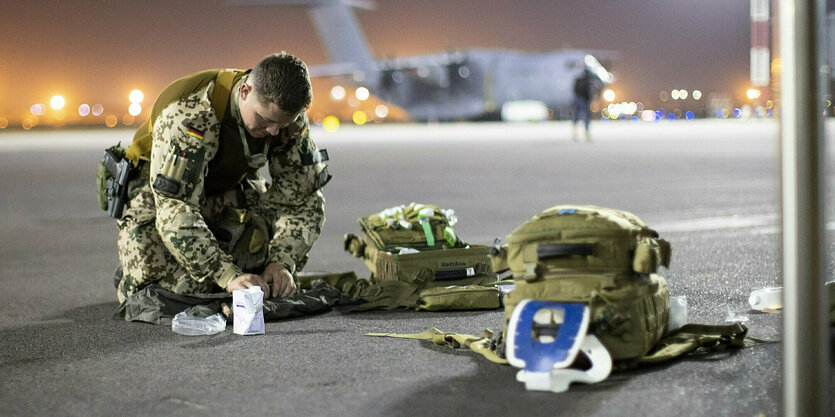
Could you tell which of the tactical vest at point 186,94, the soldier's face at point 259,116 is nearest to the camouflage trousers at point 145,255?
the tactical vest at point 186,94

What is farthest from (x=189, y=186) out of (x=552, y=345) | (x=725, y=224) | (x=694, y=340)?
(x=725, y=224)

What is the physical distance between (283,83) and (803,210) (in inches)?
90.7

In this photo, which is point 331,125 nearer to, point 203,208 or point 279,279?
point 203,208

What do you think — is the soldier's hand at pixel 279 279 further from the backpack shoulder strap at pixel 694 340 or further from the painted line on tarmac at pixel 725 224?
the painted line on tarmac at pixel 725 224

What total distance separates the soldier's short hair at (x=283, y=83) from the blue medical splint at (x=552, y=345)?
54.5 inches

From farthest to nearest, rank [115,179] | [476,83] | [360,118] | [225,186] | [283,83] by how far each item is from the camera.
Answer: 1. [360,118]
2. [476,83]
3. [225,186]
4. [115,179]
5. [283,83]

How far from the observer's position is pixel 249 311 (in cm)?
389

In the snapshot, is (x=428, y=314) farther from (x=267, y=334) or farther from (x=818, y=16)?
(x=818, y=16)

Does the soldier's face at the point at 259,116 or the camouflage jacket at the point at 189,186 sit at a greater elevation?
the soldier's face at the point at 259,116

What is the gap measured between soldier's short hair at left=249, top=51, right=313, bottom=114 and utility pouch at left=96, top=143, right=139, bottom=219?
958 mm

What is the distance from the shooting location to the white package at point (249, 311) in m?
3.89

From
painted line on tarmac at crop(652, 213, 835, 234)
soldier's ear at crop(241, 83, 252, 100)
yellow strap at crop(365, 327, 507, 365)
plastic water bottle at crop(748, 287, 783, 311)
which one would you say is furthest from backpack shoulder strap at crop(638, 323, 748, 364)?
painted line on tarmac at crop(652, 213, 835, 234)

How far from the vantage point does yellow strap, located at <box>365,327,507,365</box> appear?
3.34m

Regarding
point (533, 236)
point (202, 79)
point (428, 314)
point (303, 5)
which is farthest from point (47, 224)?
point (303, 5)
